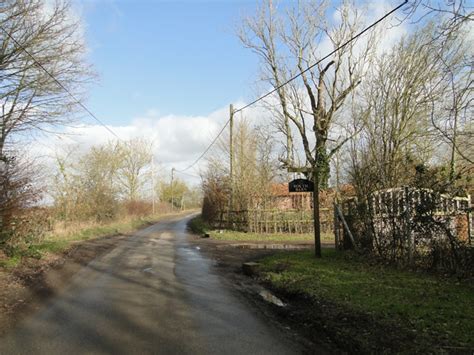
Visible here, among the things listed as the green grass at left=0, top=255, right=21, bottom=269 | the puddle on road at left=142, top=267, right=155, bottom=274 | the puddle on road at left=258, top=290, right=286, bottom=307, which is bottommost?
the puddle on road at left=258, top=290, right=286, bottom=307

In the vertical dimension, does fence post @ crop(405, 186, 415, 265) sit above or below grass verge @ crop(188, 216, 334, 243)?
above

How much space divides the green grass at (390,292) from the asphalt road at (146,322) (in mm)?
1571

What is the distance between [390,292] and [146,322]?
14.3ft

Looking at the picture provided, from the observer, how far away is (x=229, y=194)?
28750 millimetres

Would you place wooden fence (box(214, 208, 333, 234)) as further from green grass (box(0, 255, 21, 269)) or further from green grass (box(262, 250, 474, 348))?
green grass (box(0, 255, 21, 269))

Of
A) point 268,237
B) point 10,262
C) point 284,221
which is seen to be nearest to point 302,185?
point 10,262

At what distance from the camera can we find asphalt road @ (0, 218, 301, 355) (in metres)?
5.07

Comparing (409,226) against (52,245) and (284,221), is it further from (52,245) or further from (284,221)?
(284,221)

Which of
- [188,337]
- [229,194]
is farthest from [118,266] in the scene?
[229,194]

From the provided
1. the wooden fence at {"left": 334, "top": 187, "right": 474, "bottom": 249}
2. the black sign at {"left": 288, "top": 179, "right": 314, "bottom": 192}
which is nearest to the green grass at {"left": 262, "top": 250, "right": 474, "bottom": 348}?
the wooden fence at {"left": 334, "top": 187, "right": 474, "bottom": 249}

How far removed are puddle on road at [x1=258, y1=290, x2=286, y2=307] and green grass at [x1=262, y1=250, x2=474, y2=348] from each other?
362 millimetres

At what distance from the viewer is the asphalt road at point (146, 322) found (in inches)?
199

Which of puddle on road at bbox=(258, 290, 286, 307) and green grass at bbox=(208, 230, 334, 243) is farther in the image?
green grass at bbox=(208, 230, 334, 243)

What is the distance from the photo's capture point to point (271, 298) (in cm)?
815
